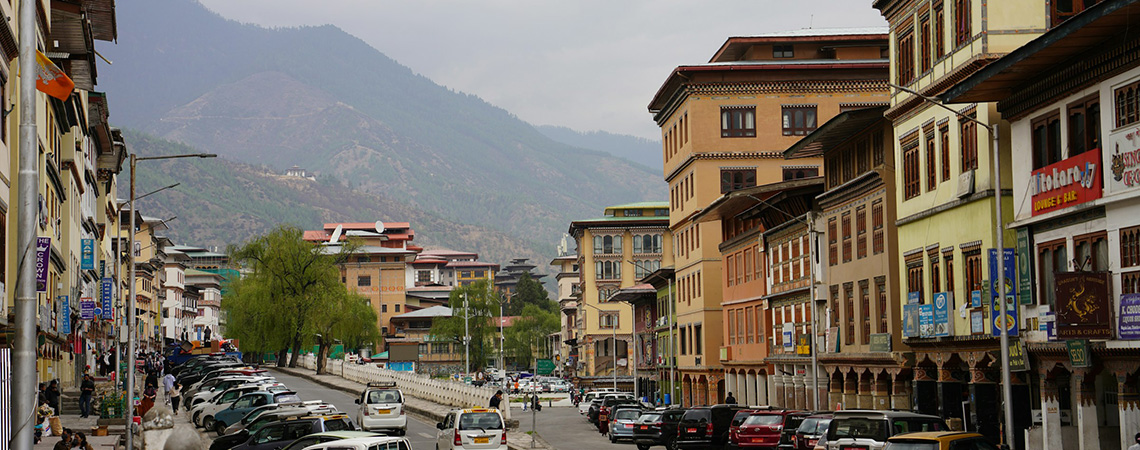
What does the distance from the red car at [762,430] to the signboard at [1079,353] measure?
1128 centimetres

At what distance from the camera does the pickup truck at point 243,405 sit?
4797 cm

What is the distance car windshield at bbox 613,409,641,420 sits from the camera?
5253 centimetres

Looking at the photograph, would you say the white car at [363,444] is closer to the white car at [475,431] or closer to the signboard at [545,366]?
the white car at [475,431]

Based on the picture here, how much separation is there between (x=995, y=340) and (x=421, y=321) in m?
167

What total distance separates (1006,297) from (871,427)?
496cm

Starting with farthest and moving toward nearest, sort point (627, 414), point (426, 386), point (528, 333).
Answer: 1. point (528, 333)
2. point (426, 386)
3. point (627, 414)

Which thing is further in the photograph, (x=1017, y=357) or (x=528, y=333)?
(x=528, y=333)

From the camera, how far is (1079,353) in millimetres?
29078

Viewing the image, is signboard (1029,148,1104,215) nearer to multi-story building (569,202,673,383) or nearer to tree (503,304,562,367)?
multi-story building (569,202,673,383)

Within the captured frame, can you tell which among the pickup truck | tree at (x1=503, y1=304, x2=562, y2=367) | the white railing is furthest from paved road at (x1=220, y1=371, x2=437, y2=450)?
tree at (x1=503, y1=304, x2=562, y2=367)

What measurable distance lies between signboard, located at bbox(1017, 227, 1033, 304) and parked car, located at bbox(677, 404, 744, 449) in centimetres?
A: 1362

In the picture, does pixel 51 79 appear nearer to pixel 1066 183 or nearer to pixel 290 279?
pixel 1066 183

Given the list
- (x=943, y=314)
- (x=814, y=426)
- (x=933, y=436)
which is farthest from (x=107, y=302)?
(x=933, y=436)

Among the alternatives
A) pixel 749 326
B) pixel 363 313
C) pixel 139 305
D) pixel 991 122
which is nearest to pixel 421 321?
pixel 363 313
